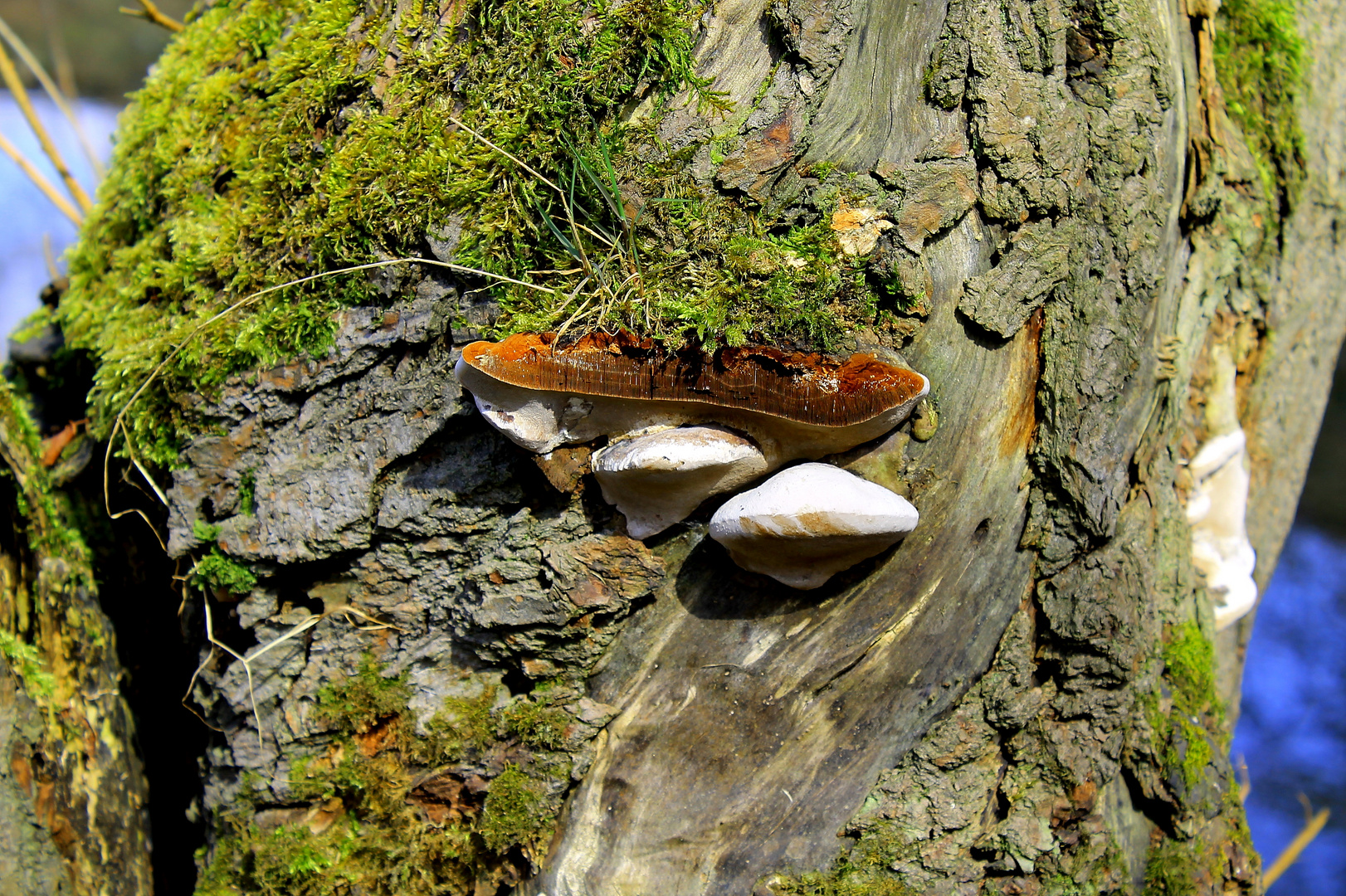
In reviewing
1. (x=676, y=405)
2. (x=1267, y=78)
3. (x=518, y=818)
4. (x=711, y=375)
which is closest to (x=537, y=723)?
(x=518, y=818)

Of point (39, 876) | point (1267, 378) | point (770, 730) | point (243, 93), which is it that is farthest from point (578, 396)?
point (1267, 378)

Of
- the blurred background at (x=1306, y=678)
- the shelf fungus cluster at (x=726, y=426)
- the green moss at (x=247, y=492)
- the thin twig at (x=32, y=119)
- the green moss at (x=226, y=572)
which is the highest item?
the thin twig at (x=32, y=119)

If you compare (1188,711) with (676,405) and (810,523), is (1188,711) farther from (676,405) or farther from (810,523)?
(676,405)

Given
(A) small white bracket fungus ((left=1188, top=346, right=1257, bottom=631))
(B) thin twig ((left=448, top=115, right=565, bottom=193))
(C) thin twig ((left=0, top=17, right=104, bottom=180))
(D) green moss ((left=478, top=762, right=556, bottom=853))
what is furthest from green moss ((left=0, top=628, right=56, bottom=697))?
(A) small white bracket fungus ((left=1188, top=346, right=1257, bottom=631))

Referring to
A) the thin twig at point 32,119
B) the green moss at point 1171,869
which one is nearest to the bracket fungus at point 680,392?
the green moss at point 1171,869

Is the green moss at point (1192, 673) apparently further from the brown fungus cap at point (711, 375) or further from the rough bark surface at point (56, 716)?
the rough bark surface at point (56, 716)

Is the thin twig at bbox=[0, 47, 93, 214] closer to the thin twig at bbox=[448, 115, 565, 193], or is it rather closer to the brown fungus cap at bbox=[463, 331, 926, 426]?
the thin twig at bbox=[448, 115, 565, 193]
